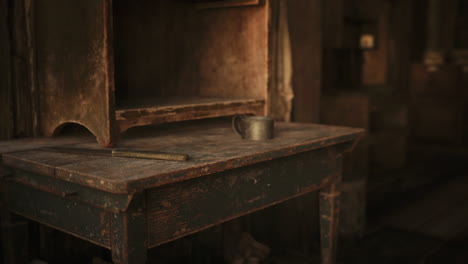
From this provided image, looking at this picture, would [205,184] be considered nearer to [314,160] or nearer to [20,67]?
[314,160]

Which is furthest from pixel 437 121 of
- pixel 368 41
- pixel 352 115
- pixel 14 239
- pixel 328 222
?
pixel 14 239

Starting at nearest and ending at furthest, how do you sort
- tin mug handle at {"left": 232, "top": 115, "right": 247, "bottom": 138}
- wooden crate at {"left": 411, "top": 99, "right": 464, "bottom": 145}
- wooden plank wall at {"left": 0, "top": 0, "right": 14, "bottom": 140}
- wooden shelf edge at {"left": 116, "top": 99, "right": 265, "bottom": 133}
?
wooden shelf edge at {"left": 116, "top": 99, "right": 265, "bottom": 133}
wooden plank wall at {"left": 0, "top": 0, "right": 14, "bottom": 140}
tin mug handle at {"left": 232, "top": 115, "right": 247, "bottom": 138}
wooden crate at {"left": 411, "top": 99, "right": 464, "bottom": 145}

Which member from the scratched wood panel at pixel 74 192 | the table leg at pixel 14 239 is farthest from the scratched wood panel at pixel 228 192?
the table leg at pixel 14 239

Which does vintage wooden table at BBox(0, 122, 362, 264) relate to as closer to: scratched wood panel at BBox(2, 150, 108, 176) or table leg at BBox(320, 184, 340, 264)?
scratched wood panel at BBox(2, 150, 108, 176)

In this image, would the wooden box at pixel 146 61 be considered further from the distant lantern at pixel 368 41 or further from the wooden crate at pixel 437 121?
the wooden crate at pixel 437 121

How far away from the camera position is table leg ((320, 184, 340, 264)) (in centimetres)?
263

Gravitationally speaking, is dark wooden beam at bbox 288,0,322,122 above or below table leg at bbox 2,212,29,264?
above

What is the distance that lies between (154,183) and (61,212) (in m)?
0.46

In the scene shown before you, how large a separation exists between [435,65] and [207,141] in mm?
5668

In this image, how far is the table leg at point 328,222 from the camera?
263cm

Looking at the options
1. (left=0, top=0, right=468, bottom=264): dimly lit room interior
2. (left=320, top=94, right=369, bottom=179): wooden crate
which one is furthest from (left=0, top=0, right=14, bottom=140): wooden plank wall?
(left=320, top=94, right=369, bottom=179): wooden crate

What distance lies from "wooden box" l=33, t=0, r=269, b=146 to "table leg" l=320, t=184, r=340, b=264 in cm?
58

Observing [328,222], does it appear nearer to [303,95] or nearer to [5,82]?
[303,95]

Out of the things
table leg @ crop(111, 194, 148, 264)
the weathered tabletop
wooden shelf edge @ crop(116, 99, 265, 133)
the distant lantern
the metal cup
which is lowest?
table leg @ crop(111, 194, 148, 264)
